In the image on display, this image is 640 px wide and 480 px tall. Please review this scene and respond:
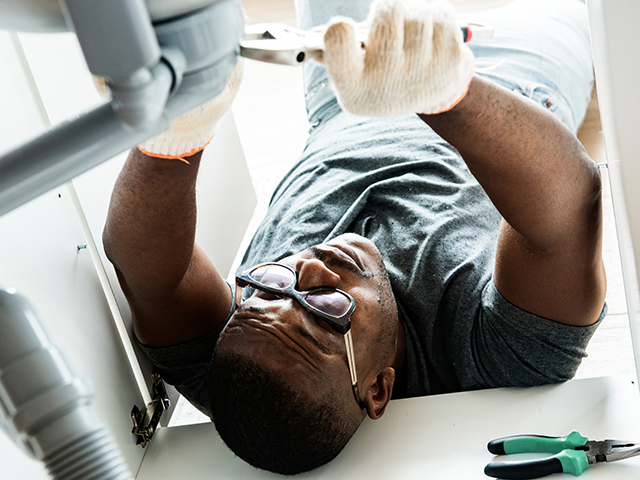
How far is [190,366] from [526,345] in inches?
20.5

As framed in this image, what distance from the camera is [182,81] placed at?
257 mm

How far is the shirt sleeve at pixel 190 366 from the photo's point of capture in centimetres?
92

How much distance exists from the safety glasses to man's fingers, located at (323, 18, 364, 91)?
429 millimetres

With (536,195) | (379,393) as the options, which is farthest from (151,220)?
(536,195)

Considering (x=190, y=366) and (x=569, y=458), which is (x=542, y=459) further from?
(x=190, y=366)

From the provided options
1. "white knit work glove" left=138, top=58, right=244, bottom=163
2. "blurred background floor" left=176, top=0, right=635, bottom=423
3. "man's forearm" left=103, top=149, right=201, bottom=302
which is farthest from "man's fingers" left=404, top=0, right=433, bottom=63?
"blurred background floor" left=176, top=0, right=635, bottom=423

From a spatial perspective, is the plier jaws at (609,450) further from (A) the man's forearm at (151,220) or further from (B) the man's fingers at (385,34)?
(A) the man's forearm at (151,220)

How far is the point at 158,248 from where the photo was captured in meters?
0.88

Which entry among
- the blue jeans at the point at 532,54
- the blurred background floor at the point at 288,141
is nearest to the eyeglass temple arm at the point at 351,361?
the blurred background floor at the point at 288,141

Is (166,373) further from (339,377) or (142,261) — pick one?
(339,377)

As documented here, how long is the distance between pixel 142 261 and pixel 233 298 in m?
0.24

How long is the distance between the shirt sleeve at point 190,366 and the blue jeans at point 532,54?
0.78 meters

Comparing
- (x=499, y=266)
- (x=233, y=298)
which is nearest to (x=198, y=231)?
(x=233, y=298)

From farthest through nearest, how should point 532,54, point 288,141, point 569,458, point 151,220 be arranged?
point 288,141
point 532,54
point 151,220
point 569,458
